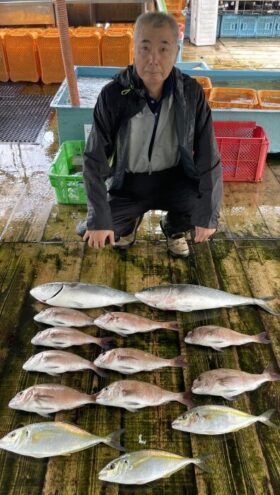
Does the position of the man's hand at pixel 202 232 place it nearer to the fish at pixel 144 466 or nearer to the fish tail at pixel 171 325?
the fish tail at pixel 171 325

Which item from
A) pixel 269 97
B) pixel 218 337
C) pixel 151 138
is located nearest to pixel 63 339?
pixel 218 337

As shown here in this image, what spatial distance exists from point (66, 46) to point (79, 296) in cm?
264

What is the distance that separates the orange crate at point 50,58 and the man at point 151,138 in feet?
19.1

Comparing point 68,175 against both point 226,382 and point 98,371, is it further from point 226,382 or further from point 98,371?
point 226,382

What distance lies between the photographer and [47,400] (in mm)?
2049

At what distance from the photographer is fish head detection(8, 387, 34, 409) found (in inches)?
80.8

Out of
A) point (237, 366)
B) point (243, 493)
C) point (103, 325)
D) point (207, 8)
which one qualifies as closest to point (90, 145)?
point (103, 325)

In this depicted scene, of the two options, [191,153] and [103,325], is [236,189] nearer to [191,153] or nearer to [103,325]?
[191,153]

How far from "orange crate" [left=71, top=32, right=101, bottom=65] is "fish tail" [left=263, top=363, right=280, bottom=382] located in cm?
729

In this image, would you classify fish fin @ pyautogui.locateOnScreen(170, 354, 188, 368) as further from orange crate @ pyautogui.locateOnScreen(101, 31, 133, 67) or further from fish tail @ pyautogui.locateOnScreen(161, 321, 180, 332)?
orange crate @ pyautogui.locateOnScreen(101, 31, 133, 67)

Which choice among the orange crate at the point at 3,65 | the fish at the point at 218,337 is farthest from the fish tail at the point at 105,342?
the orange crate at the point at 3,65

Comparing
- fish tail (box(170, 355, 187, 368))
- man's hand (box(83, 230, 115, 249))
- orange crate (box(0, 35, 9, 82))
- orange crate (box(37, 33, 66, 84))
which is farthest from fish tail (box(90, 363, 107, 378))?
orange crate (box(0, 35, 9, 82))

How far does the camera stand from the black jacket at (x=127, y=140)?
102 inches

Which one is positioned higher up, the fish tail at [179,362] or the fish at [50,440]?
the fish at [50,440]
